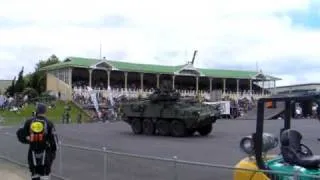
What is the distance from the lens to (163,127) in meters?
33.3

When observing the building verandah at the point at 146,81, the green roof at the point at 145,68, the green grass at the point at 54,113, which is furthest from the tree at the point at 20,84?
the green grass at the point at 54,113

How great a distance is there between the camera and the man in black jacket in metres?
10.3

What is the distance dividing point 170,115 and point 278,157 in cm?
2597

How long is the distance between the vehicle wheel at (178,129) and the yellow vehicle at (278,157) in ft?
81.4

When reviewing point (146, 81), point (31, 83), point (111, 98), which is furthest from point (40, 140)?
point (31, 83)

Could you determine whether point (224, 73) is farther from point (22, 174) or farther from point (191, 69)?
point (22, 174)

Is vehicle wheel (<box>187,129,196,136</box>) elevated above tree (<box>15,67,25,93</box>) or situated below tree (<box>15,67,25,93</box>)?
below

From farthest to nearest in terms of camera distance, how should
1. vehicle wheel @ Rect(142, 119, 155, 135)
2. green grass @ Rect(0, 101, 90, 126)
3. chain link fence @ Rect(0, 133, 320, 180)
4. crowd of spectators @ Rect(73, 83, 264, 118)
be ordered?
crowd of spectators @ Rect(73, 83, 264, 118) → green grass @ Rect(0, 101, 90, 126) → vehicle wheel @ Rect(142, 119, 155, 135) → chain link fence @ Rect(0, 133, 320, 180)

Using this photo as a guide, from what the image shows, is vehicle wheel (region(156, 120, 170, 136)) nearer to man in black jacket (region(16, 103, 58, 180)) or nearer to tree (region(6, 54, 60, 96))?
man in black jacket (region(16, 103, 58, 180))

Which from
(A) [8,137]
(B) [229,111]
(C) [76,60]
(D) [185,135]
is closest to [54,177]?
(A) [8,137]

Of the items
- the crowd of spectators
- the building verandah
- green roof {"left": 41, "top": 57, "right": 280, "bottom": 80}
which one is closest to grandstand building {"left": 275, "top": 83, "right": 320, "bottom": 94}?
the crowd of spectators

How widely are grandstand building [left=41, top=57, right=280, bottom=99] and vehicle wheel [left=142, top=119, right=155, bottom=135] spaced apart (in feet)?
135

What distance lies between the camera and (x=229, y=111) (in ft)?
205

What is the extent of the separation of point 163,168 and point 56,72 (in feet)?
254
